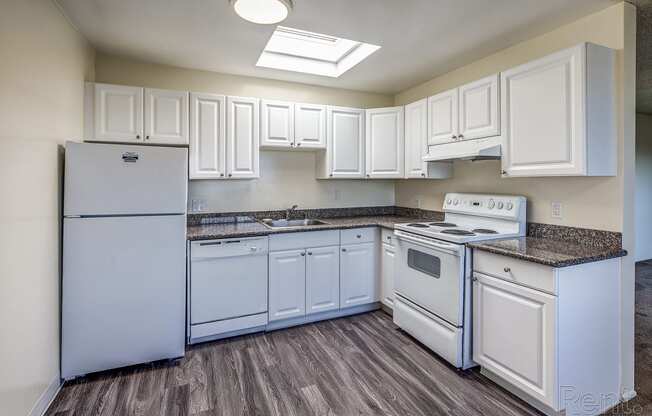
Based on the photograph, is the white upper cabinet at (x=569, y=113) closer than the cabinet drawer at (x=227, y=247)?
Yes

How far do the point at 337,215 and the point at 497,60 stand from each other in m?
2.13

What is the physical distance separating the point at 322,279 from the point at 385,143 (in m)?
1.57

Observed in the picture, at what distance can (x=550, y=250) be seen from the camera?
1952mm

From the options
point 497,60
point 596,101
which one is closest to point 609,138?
point 596,101

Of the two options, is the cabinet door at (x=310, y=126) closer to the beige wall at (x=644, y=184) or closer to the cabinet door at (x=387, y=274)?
the cabinet door at (x=387, y=274)

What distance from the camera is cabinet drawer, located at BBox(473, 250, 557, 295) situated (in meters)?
1.75

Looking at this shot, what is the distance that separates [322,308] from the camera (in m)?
3.07

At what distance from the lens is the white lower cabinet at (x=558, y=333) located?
1759 millimetres

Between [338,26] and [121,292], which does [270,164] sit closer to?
[338,26]

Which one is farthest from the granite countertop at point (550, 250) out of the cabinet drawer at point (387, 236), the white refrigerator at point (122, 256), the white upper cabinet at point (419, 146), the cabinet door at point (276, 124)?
the white refrigerator at point (122, 256)

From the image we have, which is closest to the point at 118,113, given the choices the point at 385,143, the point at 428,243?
the point at 385,143

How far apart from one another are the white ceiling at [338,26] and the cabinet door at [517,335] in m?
1.72

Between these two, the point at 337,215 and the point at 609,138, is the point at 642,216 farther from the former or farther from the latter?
the point at 337,215

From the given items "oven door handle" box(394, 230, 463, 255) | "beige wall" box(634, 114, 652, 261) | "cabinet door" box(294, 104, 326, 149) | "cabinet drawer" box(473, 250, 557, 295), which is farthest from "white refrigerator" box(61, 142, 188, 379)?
"beige wall" box(634, 114, 652, 261)
